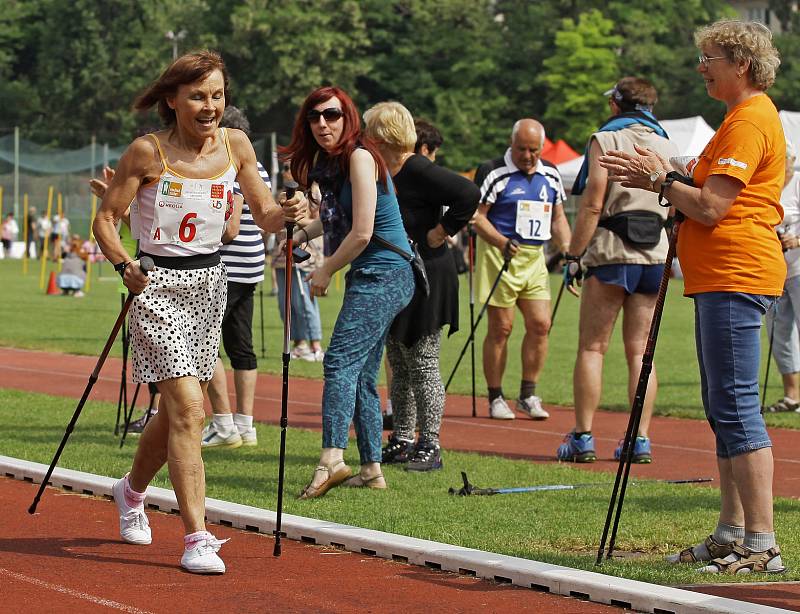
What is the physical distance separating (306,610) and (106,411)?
22.0 feet

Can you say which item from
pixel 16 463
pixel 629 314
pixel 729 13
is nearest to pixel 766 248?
pixel 629 314

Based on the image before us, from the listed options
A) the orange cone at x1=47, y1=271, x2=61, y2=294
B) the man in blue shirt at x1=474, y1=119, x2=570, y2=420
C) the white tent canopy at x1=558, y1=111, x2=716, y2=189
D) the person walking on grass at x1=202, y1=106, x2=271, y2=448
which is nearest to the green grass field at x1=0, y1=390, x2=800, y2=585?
the person walking on grass at x1=202, y1=106, x2=271, y2=448

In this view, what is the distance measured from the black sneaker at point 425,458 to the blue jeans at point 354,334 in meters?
1.03

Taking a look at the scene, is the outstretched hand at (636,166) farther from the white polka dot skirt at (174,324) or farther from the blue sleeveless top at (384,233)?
the blue sleeveless top at (384,233)

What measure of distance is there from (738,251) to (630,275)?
3.41 meters

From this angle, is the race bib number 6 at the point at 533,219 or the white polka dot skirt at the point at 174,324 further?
the race bib number 6 at the point at 533,219

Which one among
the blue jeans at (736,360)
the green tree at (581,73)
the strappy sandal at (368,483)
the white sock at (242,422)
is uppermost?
the green tree at (581,73)

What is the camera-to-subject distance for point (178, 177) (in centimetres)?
655

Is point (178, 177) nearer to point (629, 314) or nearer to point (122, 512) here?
point (122, 512)

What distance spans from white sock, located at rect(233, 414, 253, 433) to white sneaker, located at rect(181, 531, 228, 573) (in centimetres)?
397

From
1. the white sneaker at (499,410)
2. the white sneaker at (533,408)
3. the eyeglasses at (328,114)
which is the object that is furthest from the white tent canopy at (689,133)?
the eyeglasses at (328,114)

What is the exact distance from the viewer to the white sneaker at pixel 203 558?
6.32 meters

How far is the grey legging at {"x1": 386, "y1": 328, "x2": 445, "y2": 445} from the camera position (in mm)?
9523

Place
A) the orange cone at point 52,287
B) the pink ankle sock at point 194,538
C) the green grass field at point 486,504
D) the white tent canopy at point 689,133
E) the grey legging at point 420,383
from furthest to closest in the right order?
the orange cone at point 52,287 → the white tent canopy at point 689,133 → the grey legging at point 420,383 → the green grass field at point 486,504 → the pink ankle sock at point 194,538
